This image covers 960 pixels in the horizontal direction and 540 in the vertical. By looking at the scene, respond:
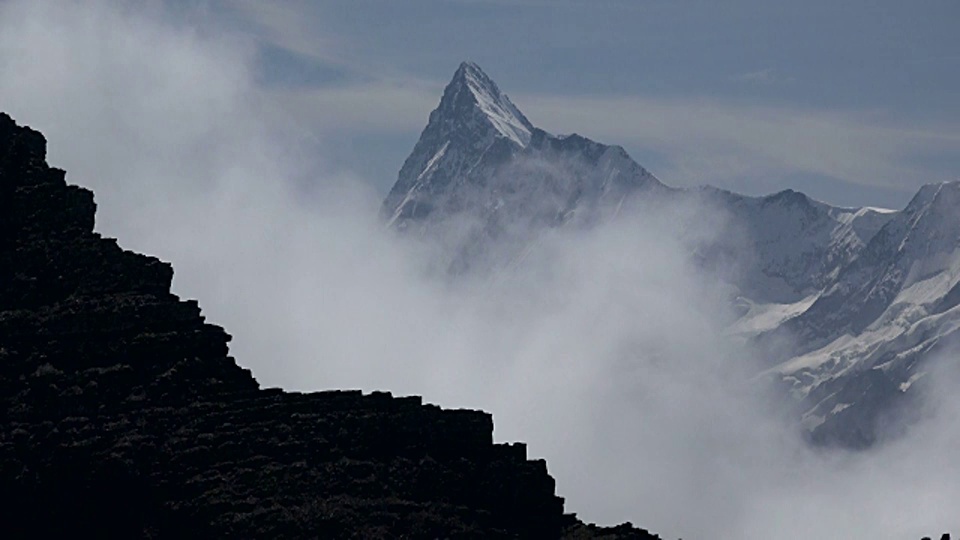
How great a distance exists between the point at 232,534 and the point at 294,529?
643 centimetres

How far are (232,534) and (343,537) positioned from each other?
11.5 m

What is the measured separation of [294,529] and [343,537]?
5164 mm

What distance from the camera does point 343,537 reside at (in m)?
199

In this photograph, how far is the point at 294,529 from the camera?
7854 inches

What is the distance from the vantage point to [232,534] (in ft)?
654
